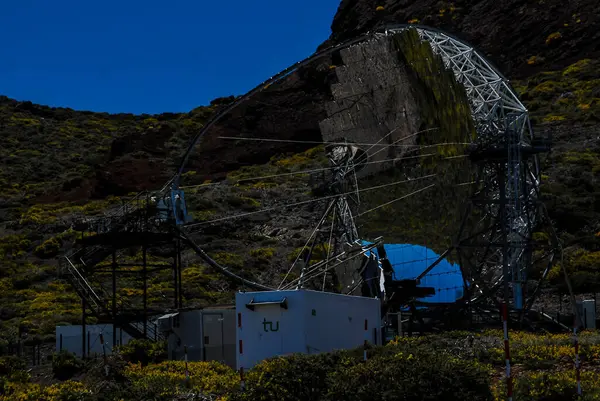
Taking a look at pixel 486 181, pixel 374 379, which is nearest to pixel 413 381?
pixel 374 379

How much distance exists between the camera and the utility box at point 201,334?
29109mm

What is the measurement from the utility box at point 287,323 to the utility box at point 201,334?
5.87 m

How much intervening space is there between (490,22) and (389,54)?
249 feet

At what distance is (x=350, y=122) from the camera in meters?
31.2

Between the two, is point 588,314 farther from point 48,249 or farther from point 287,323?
point 48,249

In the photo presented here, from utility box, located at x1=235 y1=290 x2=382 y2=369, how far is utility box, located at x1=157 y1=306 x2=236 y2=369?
5.87 metres

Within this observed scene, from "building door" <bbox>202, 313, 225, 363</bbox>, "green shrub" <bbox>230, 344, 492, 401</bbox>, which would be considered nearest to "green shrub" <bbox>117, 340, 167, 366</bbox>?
"building door" <bbox>202, 313, 225, 363</bbox>

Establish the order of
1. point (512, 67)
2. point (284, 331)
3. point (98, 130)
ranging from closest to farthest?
1. point (284, 331)
2. point (512, 67)
3. point (98, 130)

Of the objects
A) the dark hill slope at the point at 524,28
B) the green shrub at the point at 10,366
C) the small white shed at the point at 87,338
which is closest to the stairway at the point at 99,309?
the small white shed at the point at 87,338

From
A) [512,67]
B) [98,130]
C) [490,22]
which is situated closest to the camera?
[512,67]

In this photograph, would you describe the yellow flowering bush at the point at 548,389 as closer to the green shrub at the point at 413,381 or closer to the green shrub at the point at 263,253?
the green shrub at the point at 413,381

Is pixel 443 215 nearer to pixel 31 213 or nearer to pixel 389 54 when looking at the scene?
pixel 389 54

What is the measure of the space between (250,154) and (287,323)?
74.1 meters

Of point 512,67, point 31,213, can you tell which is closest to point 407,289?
point 31,213
